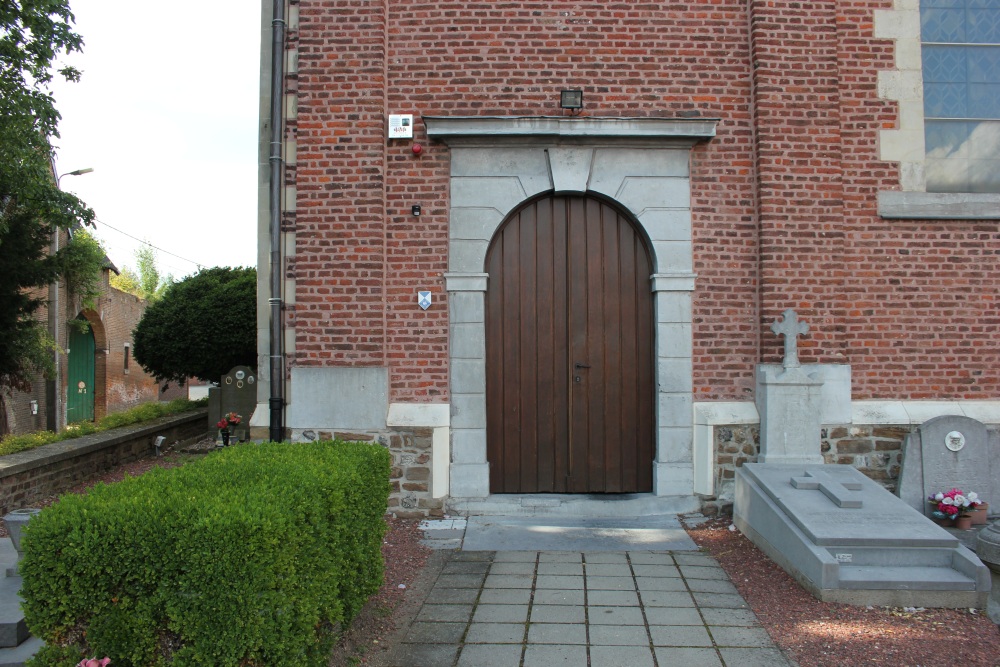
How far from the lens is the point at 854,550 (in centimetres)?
478

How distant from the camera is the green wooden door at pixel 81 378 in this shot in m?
22.6

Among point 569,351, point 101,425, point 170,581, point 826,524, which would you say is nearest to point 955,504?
point 826,524

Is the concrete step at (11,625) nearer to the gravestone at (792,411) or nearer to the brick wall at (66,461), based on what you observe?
the brick wall at (66,461)

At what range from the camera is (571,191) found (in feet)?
22.0

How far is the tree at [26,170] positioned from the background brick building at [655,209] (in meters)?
3.64

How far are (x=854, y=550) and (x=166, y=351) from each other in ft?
45.4

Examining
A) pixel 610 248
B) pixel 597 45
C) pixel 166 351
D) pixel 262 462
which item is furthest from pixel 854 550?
pixel 166 351

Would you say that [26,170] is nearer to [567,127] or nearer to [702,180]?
[567,127]

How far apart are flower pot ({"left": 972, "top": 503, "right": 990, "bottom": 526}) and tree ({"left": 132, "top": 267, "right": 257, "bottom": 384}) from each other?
12554 mm

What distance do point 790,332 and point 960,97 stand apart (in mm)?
3026

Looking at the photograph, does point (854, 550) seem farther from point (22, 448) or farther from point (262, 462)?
point (22, 448)

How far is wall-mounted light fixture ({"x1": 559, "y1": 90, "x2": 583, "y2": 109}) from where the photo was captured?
6.59m

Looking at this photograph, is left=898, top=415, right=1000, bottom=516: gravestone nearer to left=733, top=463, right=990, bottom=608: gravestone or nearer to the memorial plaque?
left=733, top=463, right=990, bottom=608: gravestone

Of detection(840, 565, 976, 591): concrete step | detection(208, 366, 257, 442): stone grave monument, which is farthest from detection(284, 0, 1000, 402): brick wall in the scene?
detection(208, 366, 257, 442): stone grave monument
